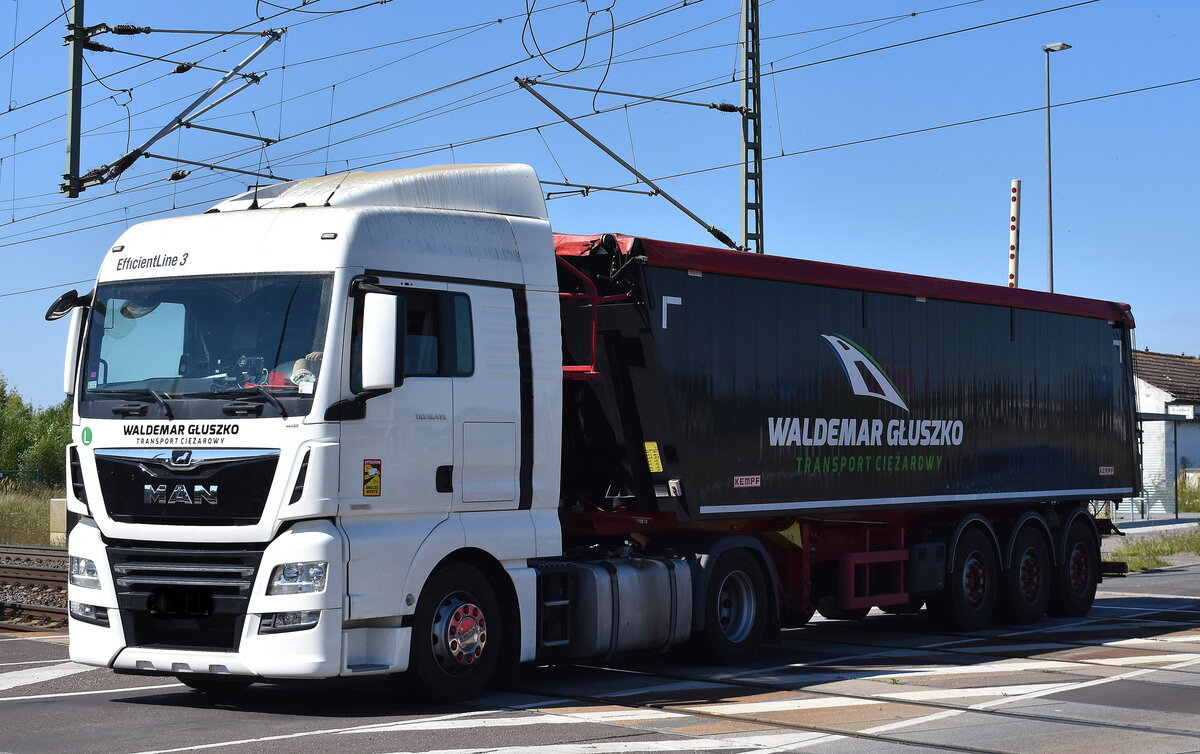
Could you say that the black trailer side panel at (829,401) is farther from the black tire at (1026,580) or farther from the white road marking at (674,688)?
the white road marking at (674,688)

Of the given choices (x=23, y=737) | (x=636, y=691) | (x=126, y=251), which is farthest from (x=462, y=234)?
(x=23, y=737)

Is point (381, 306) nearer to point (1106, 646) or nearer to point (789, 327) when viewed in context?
point (789, 327)

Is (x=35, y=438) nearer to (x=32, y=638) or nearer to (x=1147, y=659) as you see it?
(x=32, y=638)

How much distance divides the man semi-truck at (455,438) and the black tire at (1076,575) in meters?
3.41

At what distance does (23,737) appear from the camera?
8.60 m

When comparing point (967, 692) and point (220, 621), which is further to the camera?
point (967, 692)

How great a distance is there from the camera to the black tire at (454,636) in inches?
375

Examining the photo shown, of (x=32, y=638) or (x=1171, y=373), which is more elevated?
(x=1171, y=373)

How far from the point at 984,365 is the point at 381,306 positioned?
27.8 feet

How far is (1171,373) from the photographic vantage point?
4841 centimetres

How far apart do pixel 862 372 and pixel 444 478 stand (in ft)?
17.4

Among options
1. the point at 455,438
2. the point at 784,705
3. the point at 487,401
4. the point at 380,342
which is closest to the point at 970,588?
the point at 784,705

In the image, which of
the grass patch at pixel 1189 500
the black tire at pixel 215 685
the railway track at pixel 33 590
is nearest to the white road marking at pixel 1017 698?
the black tire at pixel 215 685

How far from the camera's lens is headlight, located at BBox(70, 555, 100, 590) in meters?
9.62
